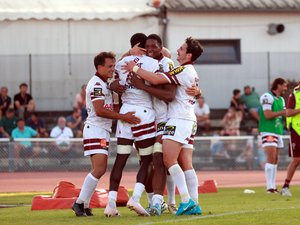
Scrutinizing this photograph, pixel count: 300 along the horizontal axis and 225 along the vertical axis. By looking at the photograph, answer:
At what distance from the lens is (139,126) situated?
47.7 ft

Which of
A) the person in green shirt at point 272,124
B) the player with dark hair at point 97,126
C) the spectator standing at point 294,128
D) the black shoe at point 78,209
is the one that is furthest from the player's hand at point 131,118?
the person in green shirt at point 272,124

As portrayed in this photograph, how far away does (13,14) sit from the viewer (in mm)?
32656

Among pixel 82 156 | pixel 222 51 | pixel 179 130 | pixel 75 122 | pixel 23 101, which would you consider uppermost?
pixel 222 51

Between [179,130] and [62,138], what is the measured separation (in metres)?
14.5

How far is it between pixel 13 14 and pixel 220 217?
19693 mm

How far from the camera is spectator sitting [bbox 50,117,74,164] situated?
28.2 meters

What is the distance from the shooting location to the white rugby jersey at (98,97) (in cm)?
1480

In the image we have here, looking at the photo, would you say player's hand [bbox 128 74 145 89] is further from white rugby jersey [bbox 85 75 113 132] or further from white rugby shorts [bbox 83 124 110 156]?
white rugby shorts [bbox 83 124 110 156]

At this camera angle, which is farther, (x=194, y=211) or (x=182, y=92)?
(x=182, y=92)

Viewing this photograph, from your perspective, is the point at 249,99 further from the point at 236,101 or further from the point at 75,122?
the point at 75,122

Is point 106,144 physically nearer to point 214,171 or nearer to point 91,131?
point 91,131

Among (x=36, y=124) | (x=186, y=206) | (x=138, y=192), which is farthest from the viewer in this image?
(x=36, y=124)

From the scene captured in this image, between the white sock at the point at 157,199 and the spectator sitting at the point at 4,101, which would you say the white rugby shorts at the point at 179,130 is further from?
the spectator sitting at the point at 4,101

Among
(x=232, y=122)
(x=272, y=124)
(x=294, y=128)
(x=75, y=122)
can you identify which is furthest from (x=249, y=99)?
(x=294, y=128)
